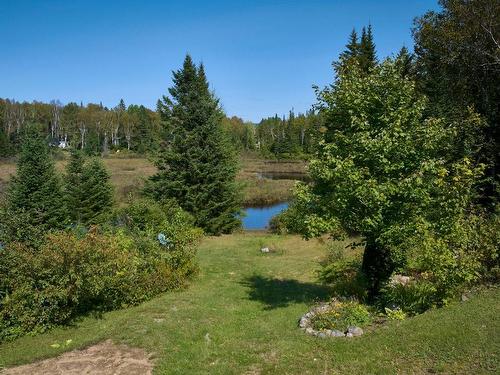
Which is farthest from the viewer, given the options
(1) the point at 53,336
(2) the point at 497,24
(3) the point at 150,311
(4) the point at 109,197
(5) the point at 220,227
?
(4) the point at 109,197

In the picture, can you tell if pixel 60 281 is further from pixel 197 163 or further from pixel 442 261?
pixel 197 163

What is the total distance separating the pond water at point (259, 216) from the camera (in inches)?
1583

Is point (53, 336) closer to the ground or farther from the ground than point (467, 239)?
closer to the ground

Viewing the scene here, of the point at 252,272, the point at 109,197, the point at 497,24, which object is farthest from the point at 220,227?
the point at 497,24

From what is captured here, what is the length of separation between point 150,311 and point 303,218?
5.51 m

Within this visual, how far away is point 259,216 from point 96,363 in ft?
117

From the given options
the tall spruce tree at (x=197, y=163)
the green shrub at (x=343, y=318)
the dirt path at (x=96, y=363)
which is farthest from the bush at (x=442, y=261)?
the tall spruce tree at (x=197, y=163)

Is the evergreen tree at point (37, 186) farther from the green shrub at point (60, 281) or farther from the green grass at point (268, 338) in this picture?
the green grass at point (268, 338)

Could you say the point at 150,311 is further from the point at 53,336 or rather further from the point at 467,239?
the point at 467,239

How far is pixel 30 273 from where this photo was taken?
12.8 metres

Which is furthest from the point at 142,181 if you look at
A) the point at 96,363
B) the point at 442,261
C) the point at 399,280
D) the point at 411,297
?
the point at 442,261

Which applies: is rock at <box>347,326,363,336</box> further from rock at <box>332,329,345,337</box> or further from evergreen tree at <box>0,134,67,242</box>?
evergreen tree at <box>0,134,67,242</box>

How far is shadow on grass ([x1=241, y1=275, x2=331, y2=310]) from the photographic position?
1444 centimetres

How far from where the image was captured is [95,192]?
32500 mm
